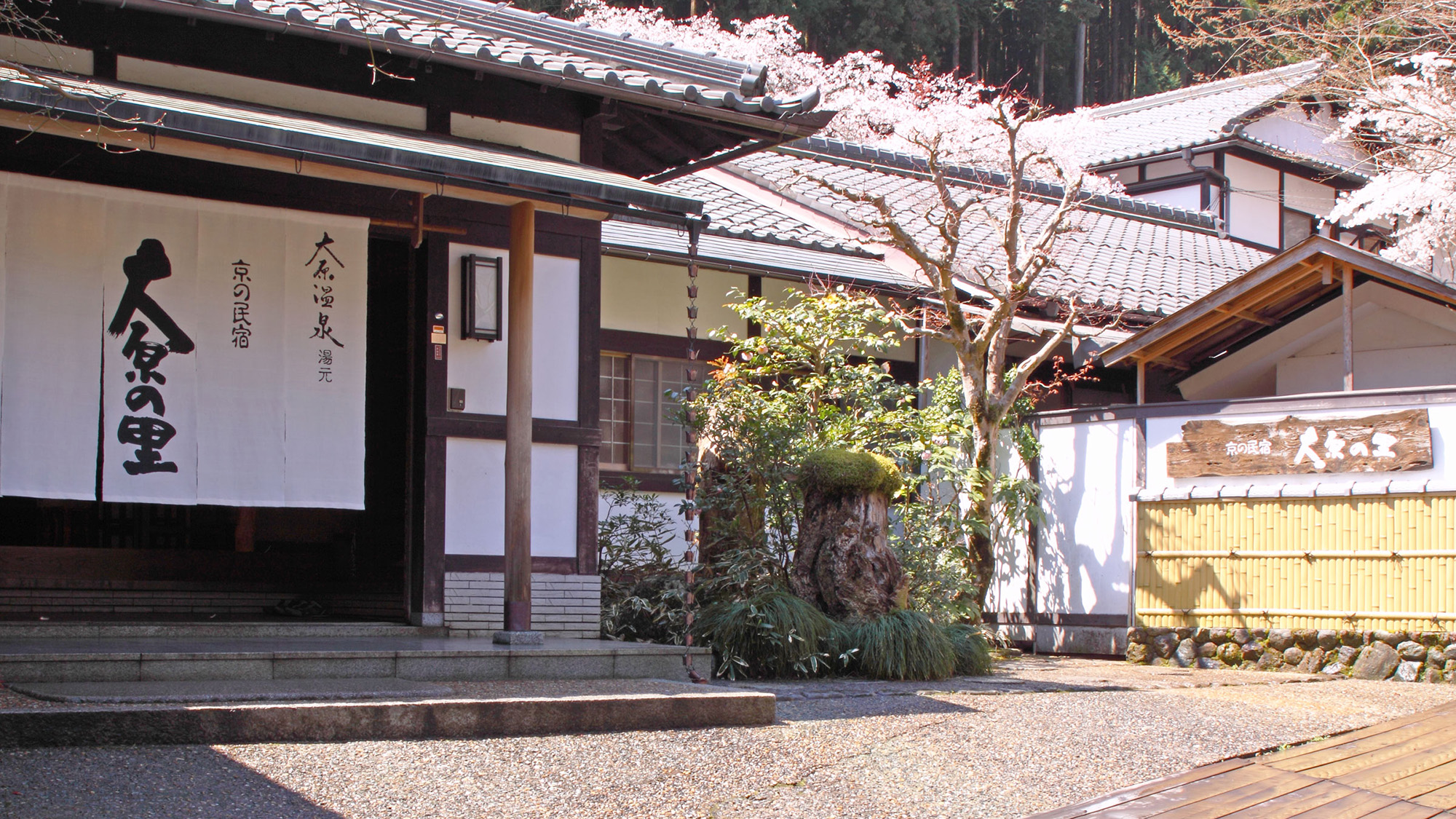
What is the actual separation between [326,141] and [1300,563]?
29.2 ft

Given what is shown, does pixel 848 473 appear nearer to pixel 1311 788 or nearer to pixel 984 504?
pixel 984 504

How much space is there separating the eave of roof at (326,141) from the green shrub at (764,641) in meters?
2.96

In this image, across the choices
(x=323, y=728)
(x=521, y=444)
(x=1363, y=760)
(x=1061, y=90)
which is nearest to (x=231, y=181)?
(x=521, y=444)

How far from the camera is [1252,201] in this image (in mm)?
23094

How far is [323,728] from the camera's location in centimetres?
573

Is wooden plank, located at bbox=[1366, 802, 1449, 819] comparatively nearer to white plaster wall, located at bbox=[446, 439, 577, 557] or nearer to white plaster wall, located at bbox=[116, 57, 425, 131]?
white plaster wall, located at bbox=[446, 439, 577, 557]

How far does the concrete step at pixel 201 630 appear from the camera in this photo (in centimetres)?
763

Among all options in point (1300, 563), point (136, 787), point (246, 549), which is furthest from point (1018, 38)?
point (136, 787)

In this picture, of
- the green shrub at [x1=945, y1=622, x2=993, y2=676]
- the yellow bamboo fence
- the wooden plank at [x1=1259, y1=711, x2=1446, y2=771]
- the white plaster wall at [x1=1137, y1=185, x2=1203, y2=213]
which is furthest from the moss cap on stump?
the white plaster wall at [x1=1137, y1=185, x2=1203, y2=213]

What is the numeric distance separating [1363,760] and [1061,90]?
33.9 meters

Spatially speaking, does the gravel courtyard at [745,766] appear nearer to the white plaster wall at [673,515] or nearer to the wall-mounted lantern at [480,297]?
the wall-mounted lantern at [480,297]

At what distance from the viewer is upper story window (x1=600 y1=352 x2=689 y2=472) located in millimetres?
12547

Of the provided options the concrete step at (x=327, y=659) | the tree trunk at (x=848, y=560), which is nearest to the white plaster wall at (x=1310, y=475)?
the tree trunk at (x=848, y=560)

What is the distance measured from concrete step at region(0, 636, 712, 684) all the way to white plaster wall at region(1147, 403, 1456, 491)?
5741 millimetres
